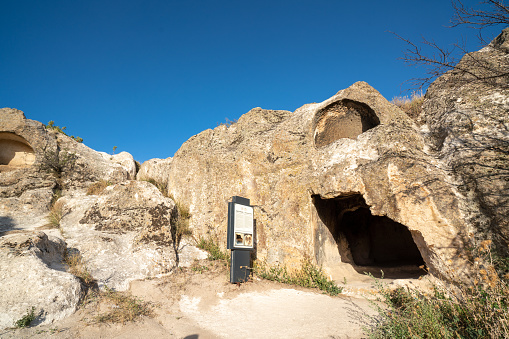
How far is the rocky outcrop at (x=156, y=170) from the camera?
10.8 metres

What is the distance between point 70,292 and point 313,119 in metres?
6.44

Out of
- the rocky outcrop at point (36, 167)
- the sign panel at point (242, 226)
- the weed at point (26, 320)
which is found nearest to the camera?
the weed at point (26, 320)

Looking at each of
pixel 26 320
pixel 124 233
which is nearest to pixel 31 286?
pixel 26 320

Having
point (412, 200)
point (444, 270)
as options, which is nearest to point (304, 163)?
point (412, 200)

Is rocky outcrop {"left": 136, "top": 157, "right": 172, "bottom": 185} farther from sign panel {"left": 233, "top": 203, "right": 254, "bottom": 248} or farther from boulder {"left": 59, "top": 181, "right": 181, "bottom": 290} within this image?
sign panel {"left": 233, "top": 203, "right": 254, "bottom": 248}

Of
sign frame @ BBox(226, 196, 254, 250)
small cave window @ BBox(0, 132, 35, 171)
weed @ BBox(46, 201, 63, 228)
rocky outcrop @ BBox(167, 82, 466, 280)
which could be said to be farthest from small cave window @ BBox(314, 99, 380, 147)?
small cave window @ BBox(0, 132, 35, 171)

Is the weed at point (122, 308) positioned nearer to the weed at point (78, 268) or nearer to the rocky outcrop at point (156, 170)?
the weed at point (78, 268)

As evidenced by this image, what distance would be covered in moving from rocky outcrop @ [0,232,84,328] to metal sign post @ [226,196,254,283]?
9.24ft

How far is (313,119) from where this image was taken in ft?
25.5

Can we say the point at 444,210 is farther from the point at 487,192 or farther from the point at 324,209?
the point at 324,209

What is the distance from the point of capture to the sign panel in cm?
631

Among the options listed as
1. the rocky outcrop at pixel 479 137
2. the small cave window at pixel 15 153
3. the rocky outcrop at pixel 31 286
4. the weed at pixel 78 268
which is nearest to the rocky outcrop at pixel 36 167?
the small cave window at pixel 15 153

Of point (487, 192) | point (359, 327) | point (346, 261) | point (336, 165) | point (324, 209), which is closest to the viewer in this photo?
point (359, 327)

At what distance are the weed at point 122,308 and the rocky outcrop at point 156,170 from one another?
5578mm
